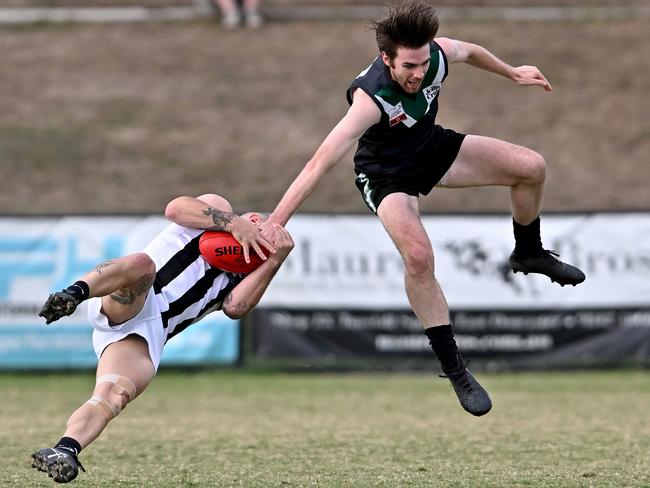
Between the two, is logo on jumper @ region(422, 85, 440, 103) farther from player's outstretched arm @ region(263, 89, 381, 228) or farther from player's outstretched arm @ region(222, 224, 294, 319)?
player's outstretched arm @ region(222, 224, 294, 319)

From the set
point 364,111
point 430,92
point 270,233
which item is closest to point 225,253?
point 270,233

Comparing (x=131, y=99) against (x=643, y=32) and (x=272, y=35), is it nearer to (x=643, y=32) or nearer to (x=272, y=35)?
(x=272, y=35)

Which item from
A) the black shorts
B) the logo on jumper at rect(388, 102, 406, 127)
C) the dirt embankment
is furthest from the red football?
the dirt embankment

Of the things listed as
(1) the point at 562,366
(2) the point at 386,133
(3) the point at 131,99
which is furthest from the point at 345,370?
(3) the point at 131,99

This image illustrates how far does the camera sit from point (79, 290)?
5777mm

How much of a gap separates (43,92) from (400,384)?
39.9ft

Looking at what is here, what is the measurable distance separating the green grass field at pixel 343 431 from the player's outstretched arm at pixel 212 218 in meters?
1.30

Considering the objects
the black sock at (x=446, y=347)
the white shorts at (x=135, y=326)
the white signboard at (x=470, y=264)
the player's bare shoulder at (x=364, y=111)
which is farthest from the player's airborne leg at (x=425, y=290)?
the white signboard at (x=470, y=264)

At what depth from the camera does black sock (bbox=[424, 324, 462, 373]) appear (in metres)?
6.78

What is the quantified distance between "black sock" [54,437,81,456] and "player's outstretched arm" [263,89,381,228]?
4.82 feet

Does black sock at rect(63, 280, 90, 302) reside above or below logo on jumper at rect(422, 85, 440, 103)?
below

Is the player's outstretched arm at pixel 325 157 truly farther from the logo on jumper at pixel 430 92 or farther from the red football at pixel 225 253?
the logo on jumper at pixel 430 92

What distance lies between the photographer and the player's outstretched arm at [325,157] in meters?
6.09

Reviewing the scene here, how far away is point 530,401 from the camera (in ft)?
35.0
